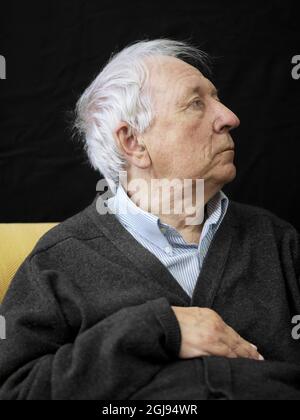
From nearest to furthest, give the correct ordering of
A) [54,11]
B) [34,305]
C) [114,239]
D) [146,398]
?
[146,398], [34,305], [114,239], [54,11]

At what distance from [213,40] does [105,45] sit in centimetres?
36

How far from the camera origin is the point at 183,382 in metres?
1.27

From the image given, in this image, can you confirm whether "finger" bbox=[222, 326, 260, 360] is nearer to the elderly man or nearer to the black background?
the elderly man

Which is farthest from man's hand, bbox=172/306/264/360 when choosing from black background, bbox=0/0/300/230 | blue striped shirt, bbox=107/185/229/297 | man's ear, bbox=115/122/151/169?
black background, bbox=0/0/300/230

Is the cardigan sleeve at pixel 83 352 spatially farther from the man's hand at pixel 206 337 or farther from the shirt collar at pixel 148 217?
the shirt collar at pixel 148 217

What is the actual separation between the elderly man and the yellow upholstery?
0.25 metres

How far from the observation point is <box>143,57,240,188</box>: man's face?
4.93 ft

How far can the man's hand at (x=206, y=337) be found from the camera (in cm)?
131

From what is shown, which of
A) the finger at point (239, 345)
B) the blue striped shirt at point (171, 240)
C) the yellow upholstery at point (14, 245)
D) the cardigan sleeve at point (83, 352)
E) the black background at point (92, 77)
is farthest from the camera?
the black background at point (92, 77)

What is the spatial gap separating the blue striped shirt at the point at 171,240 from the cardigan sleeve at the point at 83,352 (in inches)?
8.2

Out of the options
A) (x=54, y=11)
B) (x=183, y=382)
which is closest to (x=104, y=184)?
(x=54, y=11)

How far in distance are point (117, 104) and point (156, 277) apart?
46 cm

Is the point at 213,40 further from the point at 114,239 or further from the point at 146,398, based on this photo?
the point at 146,398

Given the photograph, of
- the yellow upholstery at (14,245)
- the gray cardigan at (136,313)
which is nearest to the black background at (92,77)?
the yellow upholstery at (14,245)
